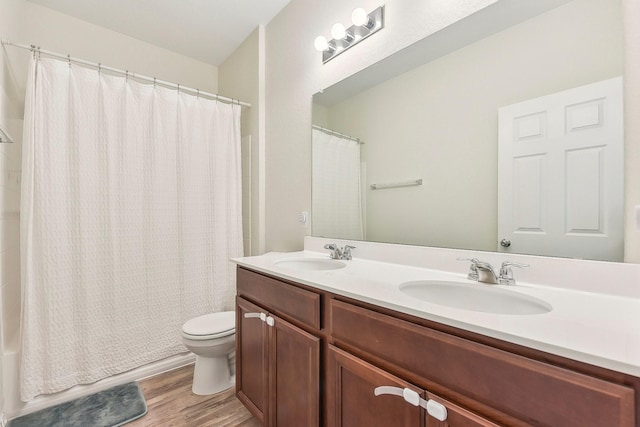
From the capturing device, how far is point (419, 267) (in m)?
1.25

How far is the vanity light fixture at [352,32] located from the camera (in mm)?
1436

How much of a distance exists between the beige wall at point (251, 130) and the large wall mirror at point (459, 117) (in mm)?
870

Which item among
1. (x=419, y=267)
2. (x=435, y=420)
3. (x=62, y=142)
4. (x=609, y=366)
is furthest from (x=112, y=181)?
(x=609, y=366)

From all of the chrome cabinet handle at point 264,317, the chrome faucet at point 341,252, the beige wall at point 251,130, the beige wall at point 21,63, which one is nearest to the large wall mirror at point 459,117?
the chrome faucet at point 341,252

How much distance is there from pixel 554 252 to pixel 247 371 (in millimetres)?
1454

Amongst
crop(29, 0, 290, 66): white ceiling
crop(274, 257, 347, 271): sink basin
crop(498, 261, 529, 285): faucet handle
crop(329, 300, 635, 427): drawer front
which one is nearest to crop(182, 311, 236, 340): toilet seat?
crop(274, 257, 347, 271): sink basin

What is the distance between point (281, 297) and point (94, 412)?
1389 mm

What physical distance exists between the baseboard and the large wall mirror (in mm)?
1673

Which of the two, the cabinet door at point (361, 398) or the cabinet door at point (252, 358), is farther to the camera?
the cabinet door at point (252, 358)

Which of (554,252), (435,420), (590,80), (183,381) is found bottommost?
(183,381)

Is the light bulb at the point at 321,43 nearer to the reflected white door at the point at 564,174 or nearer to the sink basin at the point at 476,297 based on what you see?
the reflected white door at the point at 564,174

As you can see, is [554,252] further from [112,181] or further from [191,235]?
[112,181]

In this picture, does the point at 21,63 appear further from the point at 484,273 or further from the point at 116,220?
the point at 484,273

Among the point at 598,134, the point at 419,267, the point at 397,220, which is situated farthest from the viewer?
the point at 397,220
